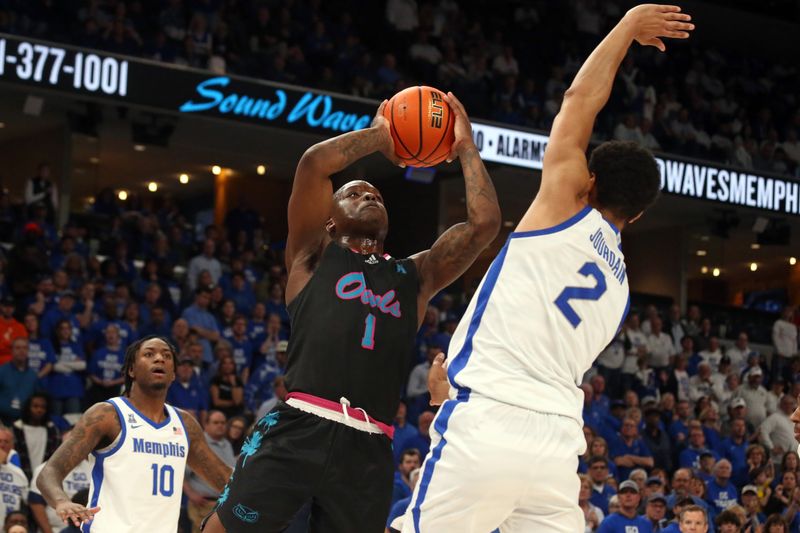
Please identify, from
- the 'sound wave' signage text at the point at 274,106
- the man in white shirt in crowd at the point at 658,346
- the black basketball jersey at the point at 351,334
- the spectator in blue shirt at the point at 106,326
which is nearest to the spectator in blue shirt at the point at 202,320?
the spectator in blue shirt at the point at 106,326

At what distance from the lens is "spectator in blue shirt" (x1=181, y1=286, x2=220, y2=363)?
12727 millimetres

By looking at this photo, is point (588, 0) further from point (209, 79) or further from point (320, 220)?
point (320, 220)

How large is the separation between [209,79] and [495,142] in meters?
3.73

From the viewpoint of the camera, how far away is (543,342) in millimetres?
3809

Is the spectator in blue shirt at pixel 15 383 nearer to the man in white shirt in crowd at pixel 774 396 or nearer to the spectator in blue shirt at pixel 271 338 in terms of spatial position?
the spectator in blue shirt at pixel 271 338

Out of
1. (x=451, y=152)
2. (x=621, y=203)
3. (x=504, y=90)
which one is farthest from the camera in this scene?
(x=504, y=90)

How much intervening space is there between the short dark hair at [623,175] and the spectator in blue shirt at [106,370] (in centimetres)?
821

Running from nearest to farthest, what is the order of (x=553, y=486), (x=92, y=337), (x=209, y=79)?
(x=553, y=486)
(x=92, y=337)
(x=209, y=79)

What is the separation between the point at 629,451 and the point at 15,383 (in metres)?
6.58

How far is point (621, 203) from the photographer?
3.95 m

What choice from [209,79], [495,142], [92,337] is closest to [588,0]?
[495,142]

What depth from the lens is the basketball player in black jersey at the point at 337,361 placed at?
4375 mm

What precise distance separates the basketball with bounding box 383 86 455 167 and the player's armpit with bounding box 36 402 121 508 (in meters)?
2.12

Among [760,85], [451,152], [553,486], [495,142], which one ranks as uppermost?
[760,85]
